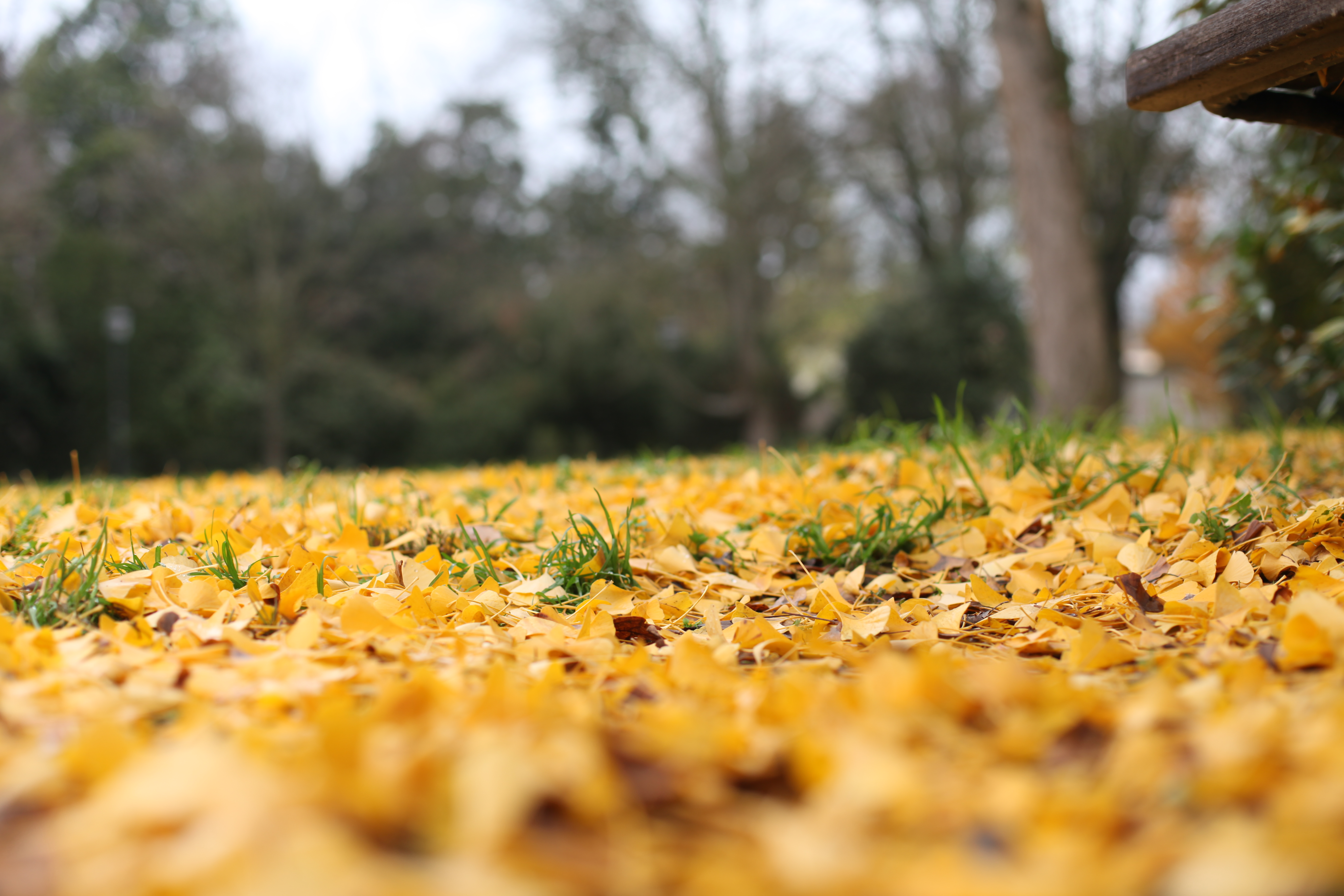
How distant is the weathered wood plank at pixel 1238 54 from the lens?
1.59 m

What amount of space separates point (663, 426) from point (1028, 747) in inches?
605

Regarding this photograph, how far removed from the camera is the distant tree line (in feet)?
43.1

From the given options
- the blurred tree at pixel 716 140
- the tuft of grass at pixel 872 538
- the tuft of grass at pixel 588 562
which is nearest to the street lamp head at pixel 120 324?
the blurred tree at pixel 716 140

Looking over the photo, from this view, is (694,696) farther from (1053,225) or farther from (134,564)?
(1053,225)

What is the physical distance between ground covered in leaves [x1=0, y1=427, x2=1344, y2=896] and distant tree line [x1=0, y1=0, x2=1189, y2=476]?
34.8 feet

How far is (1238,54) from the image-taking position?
1707 mm

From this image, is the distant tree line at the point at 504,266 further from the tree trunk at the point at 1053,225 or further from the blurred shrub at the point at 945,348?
the tree trunk at the point at 1053,225

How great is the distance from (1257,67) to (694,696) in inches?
66.1

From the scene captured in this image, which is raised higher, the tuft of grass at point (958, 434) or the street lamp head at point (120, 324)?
the street lamp head at point (120, 324)

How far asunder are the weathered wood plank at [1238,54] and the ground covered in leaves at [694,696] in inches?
33.5

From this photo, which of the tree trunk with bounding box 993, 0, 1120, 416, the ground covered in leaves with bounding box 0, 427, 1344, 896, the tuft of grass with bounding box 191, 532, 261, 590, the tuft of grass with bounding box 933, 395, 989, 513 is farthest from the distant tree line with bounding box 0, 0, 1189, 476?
the tuft of grass with bounding box 191, 532, 261, 590

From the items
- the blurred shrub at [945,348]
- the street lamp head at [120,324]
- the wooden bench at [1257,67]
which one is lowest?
the blurred shrub at [945,348]

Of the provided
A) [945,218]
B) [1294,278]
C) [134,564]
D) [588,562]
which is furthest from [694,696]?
[945,218]

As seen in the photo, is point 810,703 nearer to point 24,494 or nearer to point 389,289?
point 24,494
